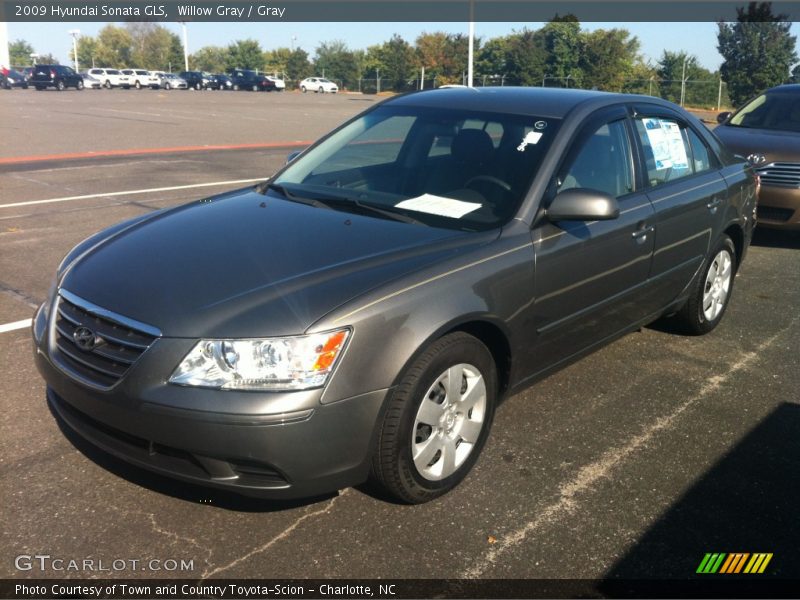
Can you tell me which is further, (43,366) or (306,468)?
(43,366)

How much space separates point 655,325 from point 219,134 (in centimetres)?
1766

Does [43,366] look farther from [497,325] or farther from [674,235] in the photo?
[674,235]

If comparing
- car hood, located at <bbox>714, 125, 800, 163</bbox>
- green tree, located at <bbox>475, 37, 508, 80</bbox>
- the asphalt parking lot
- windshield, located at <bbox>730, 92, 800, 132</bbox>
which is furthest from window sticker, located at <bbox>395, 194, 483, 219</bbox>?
green tree, located at <bbox>475, 37, 508, 80</bbox>

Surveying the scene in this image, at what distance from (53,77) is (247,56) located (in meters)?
43.0

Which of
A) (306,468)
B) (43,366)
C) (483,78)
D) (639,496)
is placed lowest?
(639,496)

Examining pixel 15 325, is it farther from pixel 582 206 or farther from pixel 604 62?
pixel 604 62

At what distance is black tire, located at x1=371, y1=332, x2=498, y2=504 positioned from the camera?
10.0 ft

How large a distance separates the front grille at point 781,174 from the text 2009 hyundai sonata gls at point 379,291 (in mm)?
3938

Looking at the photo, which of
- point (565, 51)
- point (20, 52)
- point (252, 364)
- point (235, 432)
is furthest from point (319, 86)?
point (20, 52)

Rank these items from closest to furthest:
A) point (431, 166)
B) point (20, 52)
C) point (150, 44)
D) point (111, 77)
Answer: point (431, 166) < point (111, 77) < point (150, 44) < point (20, 52)

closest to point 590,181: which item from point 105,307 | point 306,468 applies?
point 306,468

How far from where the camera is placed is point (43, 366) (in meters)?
3.29

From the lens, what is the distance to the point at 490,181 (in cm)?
394

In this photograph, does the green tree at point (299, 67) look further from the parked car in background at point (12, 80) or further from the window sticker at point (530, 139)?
the window sticker at point (530, 139)
